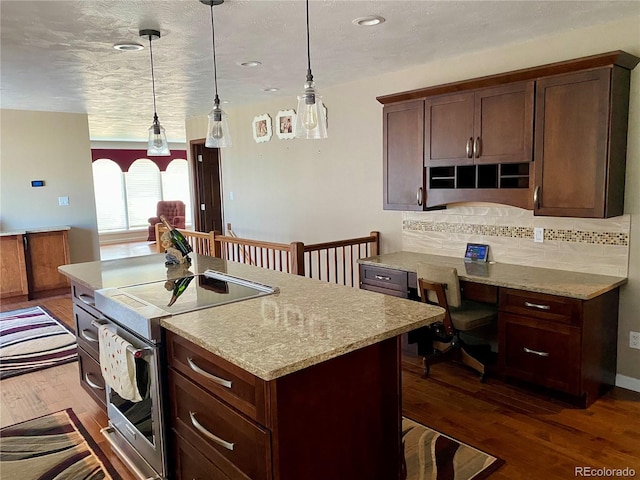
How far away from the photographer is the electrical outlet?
3.53 meters

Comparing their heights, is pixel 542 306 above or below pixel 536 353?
above

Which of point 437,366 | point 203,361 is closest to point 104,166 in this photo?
point 437,366

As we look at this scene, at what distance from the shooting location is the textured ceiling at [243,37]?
2.67 m

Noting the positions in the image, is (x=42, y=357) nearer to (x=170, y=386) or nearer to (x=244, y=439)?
(x=170, y=386)

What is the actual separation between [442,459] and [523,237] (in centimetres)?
182

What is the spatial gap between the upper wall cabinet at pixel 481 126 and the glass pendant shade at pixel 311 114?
173 centimetres

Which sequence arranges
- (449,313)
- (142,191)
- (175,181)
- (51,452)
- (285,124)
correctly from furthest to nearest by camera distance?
(175,181), (142,191), (285,124), (449,313), (51,452)

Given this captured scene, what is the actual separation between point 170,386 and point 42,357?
107 inches

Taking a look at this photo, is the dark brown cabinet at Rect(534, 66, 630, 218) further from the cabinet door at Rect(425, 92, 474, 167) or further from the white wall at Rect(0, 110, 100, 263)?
the white wall at Rect(0, 110, 100, 263)

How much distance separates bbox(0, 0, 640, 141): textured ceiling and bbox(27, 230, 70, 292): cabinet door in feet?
6.24

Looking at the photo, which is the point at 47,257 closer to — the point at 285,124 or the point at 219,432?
the point at 285,124

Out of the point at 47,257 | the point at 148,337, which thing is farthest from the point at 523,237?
the point at 47,257

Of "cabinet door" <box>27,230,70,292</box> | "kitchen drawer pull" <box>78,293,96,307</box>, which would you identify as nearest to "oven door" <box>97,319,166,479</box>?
"kitchen drawer pull" <box>78,293,96,307</box>

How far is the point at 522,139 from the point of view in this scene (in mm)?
3244
